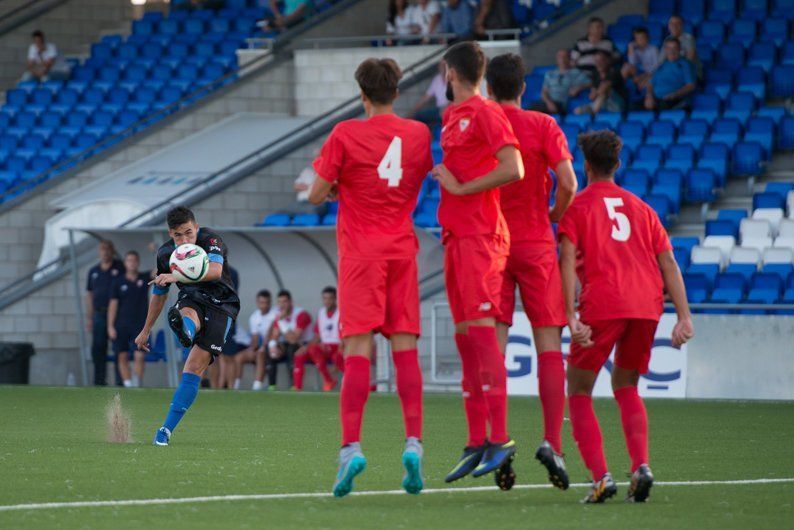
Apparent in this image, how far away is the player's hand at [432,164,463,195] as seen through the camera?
767 cm

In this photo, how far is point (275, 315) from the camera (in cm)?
2055

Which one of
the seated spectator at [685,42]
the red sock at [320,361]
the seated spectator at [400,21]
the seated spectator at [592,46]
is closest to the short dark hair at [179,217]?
the red sock at [320,361]

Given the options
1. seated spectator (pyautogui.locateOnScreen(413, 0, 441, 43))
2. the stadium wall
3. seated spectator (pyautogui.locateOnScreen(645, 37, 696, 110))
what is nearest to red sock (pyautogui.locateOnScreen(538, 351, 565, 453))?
seated spectator (pyautogui.locateOnScreen(645, 37, 696, 110))

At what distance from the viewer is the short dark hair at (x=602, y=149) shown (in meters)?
7.68

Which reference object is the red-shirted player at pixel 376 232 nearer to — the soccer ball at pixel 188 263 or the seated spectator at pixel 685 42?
the soccer ball at pixel 188 263

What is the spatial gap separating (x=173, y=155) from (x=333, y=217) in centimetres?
443

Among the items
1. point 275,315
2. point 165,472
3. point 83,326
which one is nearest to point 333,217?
point 275,315

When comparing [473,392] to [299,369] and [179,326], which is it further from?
[299,369]

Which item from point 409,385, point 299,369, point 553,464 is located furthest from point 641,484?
point 299,369

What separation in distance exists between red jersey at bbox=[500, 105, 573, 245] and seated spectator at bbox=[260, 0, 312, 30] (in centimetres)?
1915

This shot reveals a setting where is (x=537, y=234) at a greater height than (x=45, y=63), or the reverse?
(x=45, y=63)

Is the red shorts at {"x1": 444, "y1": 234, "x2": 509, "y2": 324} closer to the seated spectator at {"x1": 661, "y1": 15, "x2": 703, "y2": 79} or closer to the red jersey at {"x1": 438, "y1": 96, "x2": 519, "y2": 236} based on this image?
the red jersey at {"x1": 438, "y1": 96, "x2": 519, "y2": 236}

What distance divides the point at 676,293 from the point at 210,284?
15.0 ft

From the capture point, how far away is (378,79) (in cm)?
776
